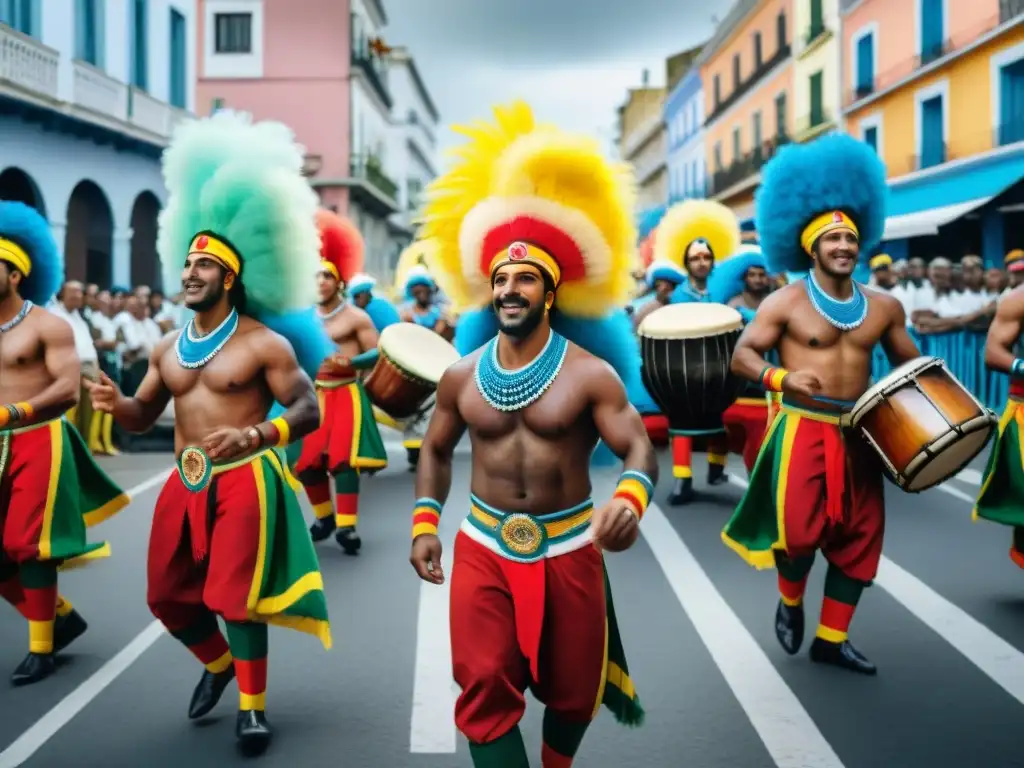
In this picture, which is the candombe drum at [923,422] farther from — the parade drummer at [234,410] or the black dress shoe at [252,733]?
the black dress shoe at [252,733]

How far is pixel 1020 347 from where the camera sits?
9.54 meters

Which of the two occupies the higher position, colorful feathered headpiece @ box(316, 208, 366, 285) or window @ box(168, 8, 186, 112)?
window @ box(168, 8, 186, 112)

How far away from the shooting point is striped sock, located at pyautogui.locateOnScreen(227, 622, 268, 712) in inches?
188

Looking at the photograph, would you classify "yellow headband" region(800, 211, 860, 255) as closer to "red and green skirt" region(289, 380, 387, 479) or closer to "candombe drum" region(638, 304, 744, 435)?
"candombe drum" region(638, 304, 744, 435)

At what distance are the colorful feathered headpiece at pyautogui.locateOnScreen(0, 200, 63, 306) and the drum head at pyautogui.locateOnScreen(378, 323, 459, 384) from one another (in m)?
3.13

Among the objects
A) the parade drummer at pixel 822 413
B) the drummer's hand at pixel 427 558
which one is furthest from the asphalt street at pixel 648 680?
the drummer's hand at pixel 427 558

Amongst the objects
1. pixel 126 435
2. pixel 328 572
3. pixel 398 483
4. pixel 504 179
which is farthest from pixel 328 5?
pixel 504 179

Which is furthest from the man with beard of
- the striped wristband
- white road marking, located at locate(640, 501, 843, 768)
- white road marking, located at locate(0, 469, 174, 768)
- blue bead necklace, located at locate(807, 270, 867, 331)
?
the striped wristband

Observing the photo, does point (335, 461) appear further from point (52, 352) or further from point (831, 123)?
point (831, 123)

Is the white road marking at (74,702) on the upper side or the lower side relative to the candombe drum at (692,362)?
lower

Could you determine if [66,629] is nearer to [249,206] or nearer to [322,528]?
[249,206]

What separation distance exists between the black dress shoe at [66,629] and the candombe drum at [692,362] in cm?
525

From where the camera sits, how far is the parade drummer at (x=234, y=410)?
4820 millimetres

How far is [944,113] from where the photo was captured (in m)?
28.0
